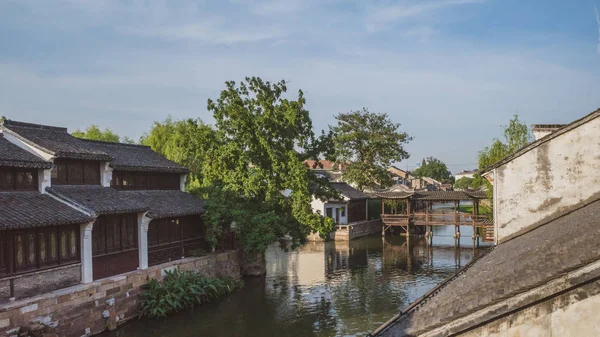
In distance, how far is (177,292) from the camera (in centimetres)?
2186

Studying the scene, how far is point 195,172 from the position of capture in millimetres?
47719

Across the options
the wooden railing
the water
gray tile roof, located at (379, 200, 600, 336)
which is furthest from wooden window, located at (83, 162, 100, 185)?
the wooden railing

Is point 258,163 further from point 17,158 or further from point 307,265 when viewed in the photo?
point 17,158

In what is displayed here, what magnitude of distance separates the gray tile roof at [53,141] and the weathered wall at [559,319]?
1690 cm

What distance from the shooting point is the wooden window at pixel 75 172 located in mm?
20125

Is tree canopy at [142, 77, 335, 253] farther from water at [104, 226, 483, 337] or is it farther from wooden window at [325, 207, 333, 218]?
wooden window at [325, 207, 333, 218]

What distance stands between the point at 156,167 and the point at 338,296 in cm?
1049

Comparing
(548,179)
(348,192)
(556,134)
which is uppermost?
(556,134)

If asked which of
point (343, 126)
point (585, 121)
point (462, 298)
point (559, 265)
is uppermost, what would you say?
point (343, 126)

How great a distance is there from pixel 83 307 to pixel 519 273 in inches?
572

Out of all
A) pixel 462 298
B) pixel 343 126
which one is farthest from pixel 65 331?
pixel 343 126

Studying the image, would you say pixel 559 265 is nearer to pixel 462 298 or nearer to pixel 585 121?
pixel 462 298

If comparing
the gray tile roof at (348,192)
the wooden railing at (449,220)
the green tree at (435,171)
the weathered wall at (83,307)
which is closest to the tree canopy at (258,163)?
the weathered wall at (83,307)

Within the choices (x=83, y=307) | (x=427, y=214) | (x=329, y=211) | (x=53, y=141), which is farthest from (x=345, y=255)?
(x=83, y=307)
